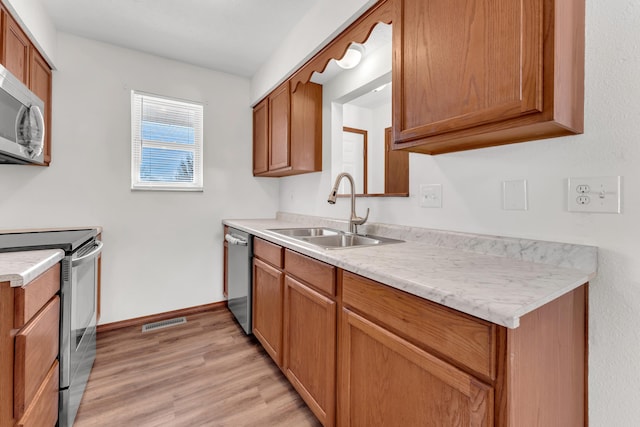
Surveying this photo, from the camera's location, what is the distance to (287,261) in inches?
62.9

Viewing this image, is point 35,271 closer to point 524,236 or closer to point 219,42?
point 524,236

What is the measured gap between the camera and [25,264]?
1.01 m

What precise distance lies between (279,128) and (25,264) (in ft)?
6.11

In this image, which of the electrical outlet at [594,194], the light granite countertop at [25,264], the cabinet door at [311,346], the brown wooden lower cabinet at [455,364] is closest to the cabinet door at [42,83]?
the light granite countertop at [25,264]

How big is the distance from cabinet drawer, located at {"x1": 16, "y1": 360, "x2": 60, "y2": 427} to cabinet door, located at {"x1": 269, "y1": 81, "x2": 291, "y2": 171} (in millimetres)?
1816

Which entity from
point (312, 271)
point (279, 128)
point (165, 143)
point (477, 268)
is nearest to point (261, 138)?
point (279, 128)

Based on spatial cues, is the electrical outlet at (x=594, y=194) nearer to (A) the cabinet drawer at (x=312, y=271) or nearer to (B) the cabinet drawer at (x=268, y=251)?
(A) the cabinet drawer at (x=312, y=271)

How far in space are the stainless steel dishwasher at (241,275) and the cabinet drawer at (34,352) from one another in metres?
1.06

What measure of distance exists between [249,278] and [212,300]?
101 centimetres

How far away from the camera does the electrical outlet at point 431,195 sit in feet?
4.78

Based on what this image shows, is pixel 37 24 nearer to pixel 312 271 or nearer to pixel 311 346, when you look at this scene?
pixel 312 271

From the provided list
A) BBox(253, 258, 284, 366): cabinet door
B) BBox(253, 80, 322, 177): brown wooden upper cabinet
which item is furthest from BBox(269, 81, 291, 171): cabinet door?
BBox(253, 258, 284, 366): cabinet door

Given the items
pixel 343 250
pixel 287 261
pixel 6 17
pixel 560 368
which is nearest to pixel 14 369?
pixel 287 261

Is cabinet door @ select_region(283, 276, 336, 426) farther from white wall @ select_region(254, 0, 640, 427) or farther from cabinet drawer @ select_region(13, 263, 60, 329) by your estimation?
cabinet drawer @ select_region(13, 263, 60, 329)
